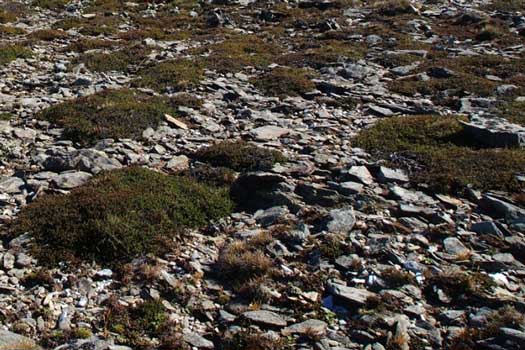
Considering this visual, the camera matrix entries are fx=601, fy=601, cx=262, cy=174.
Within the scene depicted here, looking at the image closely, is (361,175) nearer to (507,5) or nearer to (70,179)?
(70,179)

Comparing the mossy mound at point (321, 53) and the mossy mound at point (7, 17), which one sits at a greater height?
the mossy mound at point (321, 53)

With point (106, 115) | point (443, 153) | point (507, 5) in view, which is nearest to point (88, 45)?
point (106, 115)

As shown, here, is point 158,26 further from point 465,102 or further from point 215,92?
point 465,102

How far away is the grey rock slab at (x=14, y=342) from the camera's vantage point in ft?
24.5

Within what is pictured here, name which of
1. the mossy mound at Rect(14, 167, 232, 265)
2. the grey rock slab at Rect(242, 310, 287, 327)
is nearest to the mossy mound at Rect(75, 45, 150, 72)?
the mossy mound at Rect(14, 167, 232, 265)

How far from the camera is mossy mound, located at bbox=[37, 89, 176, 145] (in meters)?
15.2

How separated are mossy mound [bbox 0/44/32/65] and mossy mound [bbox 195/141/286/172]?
11788 millimetres

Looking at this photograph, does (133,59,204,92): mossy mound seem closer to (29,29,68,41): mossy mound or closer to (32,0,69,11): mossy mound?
(29,29,68,41): mossy mound

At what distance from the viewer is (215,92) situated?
19.8 meters

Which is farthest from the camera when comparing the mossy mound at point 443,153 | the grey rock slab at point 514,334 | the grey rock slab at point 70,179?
the mossy mound at point 443,153

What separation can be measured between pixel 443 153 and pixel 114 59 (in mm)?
14128

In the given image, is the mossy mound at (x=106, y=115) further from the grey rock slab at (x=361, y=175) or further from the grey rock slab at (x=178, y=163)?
the grey rock slab at (x=361, y=175)

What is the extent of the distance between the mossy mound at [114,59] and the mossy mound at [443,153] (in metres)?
11.1

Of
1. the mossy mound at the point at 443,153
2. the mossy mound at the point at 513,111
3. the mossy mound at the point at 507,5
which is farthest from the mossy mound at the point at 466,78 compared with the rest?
the mossy mound at the point at 507,5
